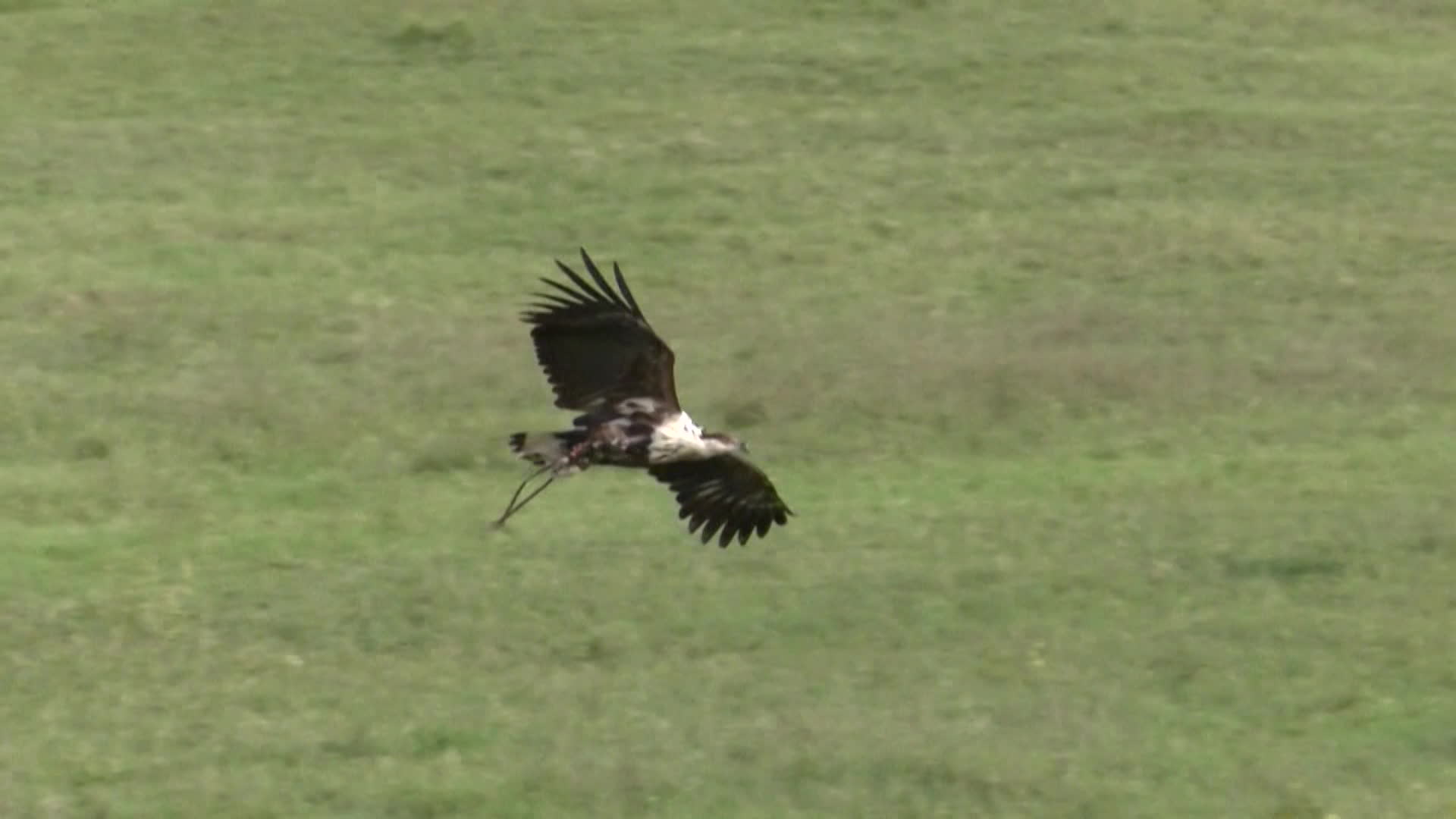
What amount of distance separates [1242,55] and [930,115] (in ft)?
10.1

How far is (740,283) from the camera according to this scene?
17.8 metres

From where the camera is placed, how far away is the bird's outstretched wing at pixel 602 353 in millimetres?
8727

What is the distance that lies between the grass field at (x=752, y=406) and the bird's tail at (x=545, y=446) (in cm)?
174

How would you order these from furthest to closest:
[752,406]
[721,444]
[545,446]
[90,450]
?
[752,406]
[90,450]
[721,444]
[545,446]

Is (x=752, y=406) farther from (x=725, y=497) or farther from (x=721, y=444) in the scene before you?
(x=721, y=444)

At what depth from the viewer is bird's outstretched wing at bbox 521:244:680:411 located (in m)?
8.73

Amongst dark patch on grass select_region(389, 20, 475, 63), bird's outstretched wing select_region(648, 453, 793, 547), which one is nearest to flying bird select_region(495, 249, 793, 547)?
bird's outstretched wing select_region(648, 453, 793, 547)

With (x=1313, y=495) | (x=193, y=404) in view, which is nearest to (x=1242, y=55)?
(x=1313, y=495)

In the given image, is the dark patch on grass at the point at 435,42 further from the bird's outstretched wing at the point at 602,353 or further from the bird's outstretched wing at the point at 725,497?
the bird's outstretched wing at the point at 602,353

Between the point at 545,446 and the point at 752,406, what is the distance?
267 inches

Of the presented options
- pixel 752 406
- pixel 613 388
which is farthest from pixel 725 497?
pixel 752 406

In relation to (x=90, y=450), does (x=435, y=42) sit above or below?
above

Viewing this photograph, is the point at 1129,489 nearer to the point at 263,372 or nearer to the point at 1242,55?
the point at 263,372

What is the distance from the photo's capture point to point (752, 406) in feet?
50.2
